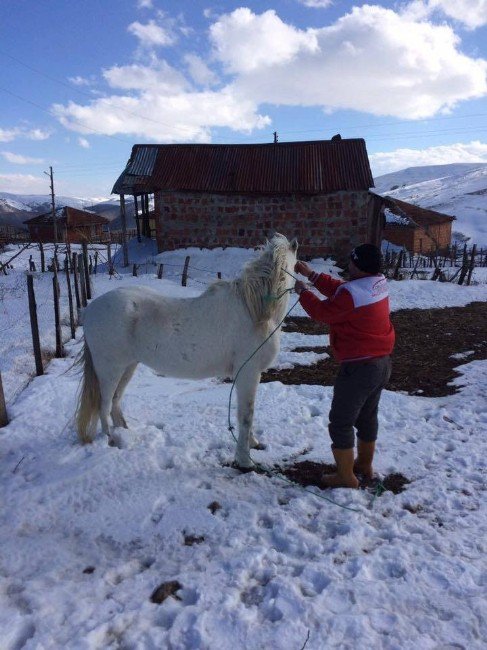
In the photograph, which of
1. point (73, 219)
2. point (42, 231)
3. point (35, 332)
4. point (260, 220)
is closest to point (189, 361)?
point (35, 332)

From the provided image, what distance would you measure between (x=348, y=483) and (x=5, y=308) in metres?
10.7

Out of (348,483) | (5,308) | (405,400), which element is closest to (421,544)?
(348,483)

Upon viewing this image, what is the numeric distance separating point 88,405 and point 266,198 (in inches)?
623

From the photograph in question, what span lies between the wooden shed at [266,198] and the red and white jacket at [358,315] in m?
15.3

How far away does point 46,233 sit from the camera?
48.6 m

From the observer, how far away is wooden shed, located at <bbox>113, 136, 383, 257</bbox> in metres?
18.1

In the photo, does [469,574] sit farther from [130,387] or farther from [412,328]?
[412,328]

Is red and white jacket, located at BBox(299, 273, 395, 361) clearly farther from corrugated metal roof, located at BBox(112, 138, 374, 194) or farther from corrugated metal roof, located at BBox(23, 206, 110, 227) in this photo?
corrugated metal roof, located at BBox(23, 206, 110, 227)

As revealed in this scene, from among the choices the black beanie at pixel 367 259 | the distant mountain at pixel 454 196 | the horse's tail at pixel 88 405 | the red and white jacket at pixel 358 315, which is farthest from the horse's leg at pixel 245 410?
the distant mountain at pixel 454 196

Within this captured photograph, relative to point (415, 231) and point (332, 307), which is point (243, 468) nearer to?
point (332, 307)

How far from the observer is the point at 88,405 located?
4.11 meters

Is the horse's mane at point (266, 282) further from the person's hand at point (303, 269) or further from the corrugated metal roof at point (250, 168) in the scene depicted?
the corrugated metal roof at point (250, 168)

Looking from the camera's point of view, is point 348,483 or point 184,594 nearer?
point 184,594

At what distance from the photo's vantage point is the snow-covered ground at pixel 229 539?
2154 mm
